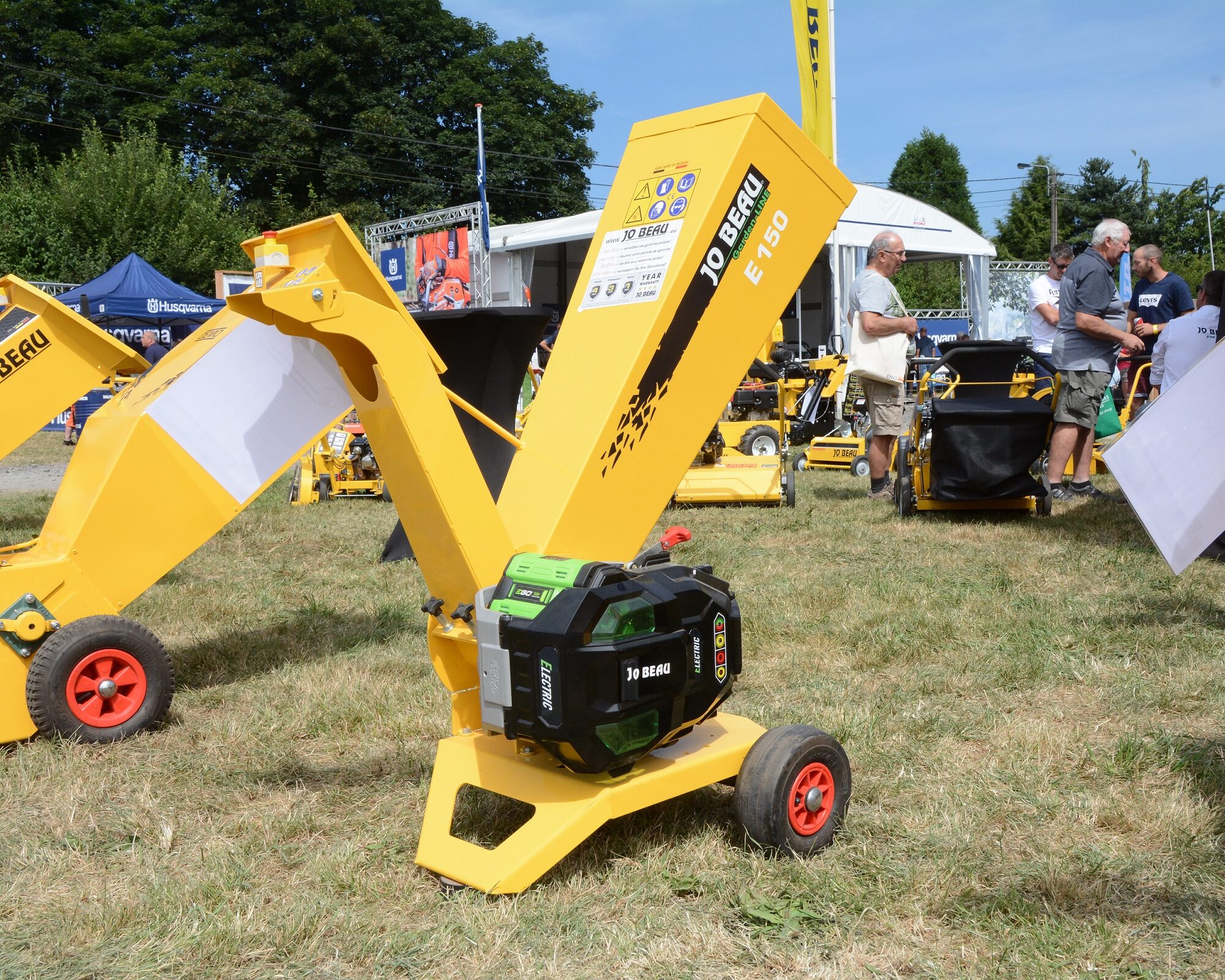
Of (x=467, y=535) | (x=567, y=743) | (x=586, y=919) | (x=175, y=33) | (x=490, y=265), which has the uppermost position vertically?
(x=175, y=33)

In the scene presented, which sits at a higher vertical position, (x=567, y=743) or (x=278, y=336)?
(x=278, y=336)

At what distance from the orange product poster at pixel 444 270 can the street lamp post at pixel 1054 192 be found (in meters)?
37.1

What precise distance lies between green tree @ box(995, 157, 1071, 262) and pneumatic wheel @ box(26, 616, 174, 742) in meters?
59.0

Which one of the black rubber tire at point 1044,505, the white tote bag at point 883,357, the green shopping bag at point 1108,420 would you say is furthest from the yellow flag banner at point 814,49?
the black rubber tire at point 1044,505

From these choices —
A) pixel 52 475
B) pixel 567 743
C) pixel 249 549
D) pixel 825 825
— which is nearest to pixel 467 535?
pixel 567 743

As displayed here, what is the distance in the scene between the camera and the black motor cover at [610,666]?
7.98 ft

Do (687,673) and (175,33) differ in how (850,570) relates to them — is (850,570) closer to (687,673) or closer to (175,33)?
(687,673)

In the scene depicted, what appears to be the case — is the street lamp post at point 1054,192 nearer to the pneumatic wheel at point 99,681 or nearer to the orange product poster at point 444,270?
the orange product poster at point 444,270

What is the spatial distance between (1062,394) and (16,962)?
284 inches

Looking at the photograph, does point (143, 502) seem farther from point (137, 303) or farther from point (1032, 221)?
point (1032, 221)

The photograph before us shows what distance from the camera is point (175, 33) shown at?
47.3 meters

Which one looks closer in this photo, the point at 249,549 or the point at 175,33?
the point at 249,549

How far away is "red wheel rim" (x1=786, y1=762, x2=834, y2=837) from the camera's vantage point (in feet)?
9.16

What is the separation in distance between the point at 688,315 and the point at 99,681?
246 centimetres
